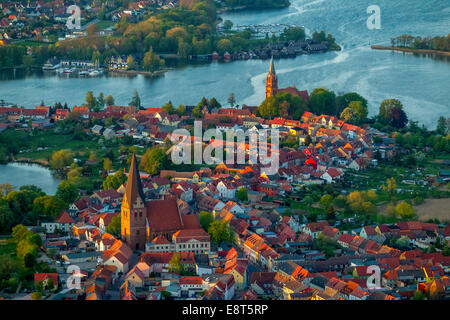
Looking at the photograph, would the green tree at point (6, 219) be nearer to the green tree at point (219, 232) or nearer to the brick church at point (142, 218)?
the brick church at point (142, 218)

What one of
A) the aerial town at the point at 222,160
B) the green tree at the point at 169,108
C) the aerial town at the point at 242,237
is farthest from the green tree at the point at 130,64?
the aerial town at the point at 242,237

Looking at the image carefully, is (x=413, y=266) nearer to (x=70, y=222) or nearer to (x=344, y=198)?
(x=344, y=198)

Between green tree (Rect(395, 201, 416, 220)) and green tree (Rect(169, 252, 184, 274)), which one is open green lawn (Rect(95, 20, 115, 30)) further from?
green tree (Rect(169, 252, 184, 274))

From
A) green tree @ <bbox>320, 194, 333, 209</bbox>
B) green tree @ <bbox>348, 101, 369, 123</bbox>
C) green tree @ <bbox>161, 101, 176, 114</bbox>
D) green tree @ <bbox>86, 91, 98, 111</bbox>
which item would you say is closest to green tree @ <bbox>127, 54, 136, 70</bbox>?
green tree @ <bbox>86, 91, 98, 111</bbox>

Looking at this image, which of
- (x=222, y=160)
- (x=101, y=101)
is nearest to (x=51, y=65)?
(x=101, y=101)

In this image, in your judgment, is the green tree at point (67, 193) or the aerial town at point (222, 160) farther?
the green tree at point (67, 193)
